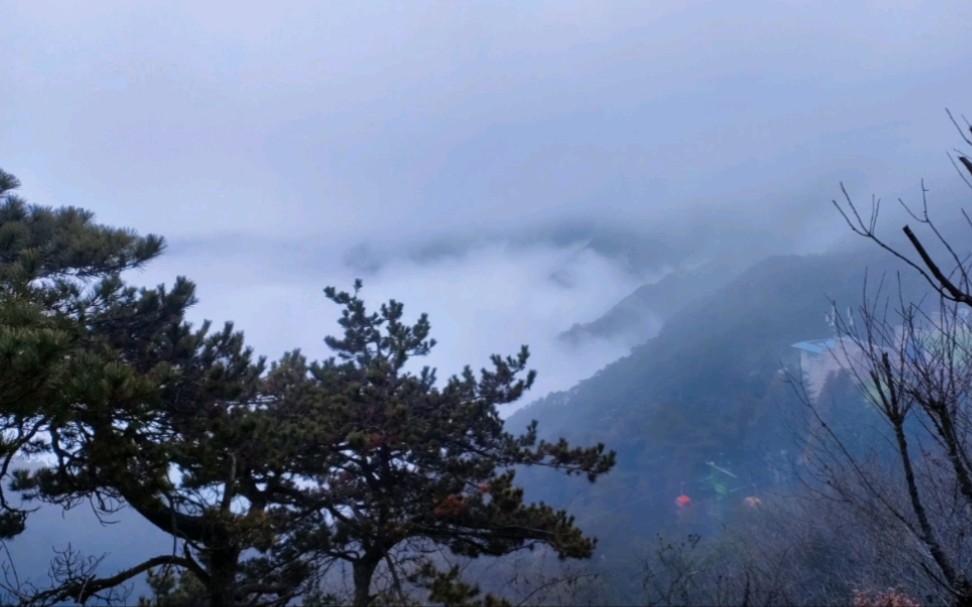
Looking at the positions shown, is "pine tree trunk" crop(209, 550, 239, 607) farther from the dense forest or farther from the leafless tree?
the leafless tree

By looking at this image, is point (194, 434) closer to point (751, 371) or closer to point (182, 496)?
point (182, 496)

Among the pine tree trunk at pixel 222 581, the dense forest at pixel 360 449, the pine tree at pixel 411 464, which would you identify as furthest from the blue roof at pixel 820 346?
the pine tree trunk at pixel 222 581

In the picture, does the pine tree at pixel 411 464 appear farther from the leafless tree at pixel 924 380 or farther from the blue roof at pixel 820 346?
the leafless tree at pixel 924 380

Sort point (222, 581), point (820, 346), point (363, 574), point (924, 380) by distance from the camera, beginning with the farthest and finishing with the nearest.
A: 1. point (820, 346)
2. point (363, 574)
3. point (222, 581)
4. point (924, 380)

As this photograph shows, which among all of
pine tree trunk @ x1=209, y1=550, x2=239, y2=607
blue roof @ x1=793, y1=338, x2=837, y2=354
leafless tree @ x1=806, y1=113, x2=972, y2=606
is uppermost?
blue roof @ x1=793, y1=338, x2=837, y2=354

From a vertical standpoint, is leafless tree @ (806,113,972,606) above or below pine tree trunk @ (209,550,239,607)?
below

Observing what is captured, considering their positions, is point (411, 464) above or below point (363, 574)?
above

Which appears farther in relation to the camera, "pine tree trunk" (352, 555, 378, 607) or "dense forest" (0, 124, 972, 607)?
"pine tree trunk" (352, 555, 378, 607)

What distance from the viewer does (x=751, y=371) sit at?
39188 mm

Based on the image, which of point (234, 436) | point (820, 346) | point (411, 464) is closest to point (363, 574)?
point (411, 464)

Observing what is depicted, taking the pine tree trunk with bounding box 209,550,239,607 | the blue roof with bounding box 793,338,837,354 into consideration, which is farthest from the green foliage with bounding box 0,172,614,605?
the blue roof with bounding box 793,338,837,354

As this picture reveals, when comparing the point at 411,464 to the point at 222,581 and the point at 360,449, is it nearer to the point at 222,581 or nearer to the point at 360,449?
the point at 360,449

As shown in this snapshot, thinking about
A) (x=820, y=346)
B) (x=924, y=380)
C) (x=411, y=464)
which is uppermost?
(x=820, y=346)

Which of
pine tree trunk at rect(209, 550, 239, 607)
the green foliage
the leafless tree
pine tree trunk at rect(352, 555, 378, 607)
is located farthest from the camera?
pine tree trunk at rect(352, 555, 378, 607)
